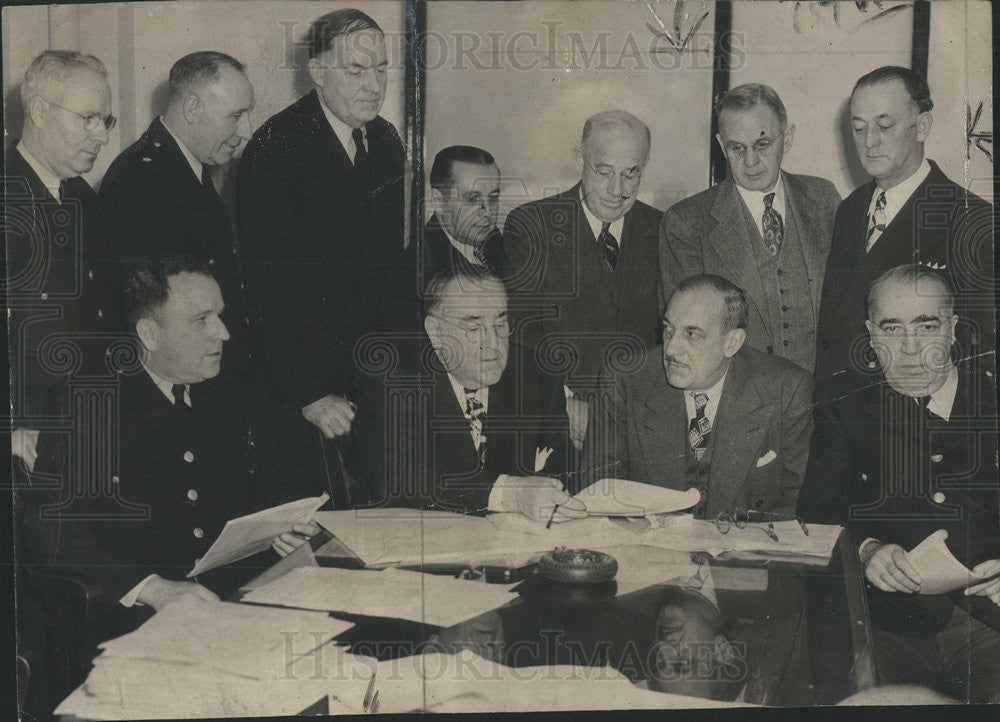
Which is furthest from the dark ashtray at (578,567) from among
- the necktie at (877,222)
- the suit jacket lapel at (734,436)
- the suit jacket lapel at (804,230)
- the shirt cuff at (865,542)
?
the necktie at (877,222)

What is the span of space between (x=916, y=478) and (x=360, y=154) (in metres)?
1.85

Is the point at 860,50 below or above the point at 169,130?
above

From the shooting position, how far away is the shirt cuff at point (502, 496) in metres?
3.38

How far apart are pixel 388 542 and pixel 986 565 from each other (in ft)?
5.68

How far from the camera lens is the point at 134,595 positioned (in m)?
3.37

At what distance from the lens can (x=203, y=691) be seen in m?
3.37

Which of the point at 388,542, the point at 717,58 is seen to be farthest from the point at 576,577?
the point at 717,58

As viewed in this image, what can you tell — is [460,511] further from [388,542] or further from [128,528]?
[128,528]

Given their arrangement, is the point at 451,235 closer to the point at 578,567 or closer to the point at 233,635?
the point at 578,567

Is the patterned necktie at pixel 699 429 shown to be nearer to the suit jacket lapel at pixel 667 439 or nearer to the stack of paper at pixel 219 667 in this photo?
the suit jacket lapel at pixel 667 439

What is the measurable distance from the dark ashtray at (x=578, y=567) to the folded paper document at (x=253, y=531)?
0.66m

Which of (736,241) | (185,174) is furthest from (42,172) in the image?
(736,241)

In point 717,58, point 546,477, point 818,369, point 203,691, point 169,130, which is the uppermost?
point 717,58

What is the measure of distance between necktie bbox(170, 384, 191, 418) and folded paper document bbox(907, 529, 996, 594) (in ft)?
6.96
